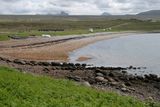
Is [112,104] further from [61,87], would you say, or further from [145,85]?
[145,85]

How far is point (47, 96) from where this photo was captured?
21922 mm

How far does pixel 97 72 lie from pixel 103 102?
1935 cm

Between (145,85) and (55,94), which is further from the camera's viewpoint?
(145,85)

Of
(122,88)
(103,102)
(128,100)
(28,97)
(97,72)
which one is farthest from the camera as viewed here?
(97,72)

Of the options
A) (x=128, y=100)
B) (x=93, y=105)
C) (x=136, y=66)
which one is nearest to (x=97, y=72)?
(x=136, y=66)

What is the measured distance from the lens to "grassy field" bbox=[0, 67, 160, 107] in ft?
66.4

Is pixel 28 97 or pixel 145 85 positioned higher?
pixel 28 97

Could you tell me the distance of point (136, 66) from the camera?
179 ft

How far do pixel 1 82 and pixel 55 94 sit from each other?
310cm

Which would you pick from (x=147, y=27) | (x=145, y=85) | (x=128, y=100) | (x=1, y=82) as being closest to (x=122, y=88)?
(x=145, y=85)

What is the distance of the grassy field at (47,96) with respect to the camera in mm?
20252

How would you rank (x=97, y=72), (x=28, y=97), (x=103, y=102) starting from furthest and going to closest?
(x=97, y=72) → (x=103, y=102) → (x=28, y=97)

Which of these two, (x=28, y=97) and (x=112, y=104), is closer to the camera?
(x=28, y=97)

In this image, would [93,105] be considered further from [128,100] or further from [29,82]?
[29,82]
